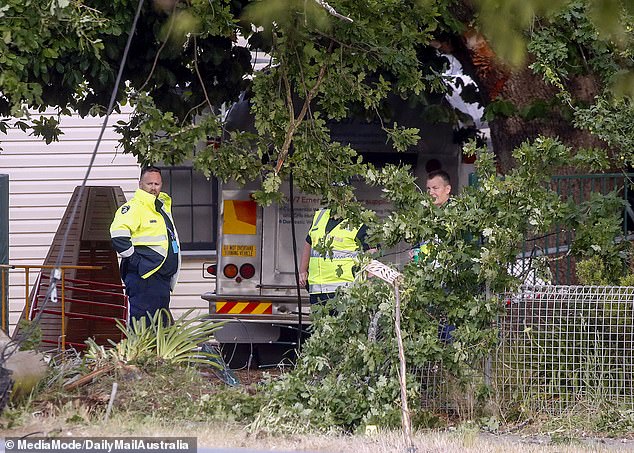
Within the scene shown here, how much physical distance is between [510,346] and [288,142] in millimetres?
2569

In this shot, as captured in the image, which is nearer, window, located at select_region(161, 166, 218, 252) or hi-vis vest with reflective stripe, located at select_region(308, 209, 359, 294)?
hi-vis vest with reflective stripe, located at select_region(308, 209, 359, 294)

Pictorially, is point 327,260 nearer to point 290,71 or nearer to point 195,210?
point 290,71

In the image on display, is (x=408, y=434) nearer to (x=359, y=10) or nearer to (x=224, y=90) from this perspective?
(x=359, y=10)

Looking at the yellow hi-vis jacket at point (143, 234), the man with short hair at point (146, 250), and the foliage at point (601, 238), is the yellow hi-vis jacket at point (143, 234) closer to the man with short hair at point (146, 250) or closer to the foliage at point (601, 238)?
the man with short hair at point (146, 250)

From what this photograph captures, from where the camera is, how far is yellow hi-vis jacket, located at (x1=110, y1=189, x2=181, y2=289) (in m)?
9.27

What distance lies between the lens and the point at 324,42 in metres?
8.96

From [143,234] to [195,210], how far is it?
5321 mm

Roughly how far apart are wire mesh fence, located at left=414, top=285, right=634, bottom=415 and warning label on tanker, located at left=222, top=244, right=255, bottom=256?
3732mm

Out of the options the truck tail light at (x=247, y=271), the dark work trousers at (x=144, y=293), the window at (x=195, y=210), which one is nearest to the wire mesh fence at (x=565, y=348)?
the dark work trousers at (x=144, y=293)

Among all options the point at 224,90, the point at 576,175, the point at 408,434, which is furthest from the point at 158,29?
the point at 408,434

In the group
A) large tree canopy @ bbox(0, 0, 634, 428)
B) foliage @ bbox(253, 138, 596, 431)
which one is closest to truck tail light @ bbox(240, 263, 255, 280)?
large tree canopy @ bbox(0, 0, 634, 428)

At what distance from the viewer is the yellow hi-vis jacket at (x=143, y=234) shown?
9.27 metres

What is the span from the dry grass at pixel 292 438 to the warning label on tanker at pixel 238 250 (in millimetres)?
4069

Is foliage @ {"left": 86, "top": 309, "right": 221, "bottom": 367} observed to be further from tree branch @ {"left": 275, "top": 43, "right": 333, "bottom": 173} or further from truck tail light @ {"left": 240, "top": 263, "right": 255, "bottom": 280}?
truck tail light @ {"left": 240, "top": 263, "right": 255, "bottom": 280}
